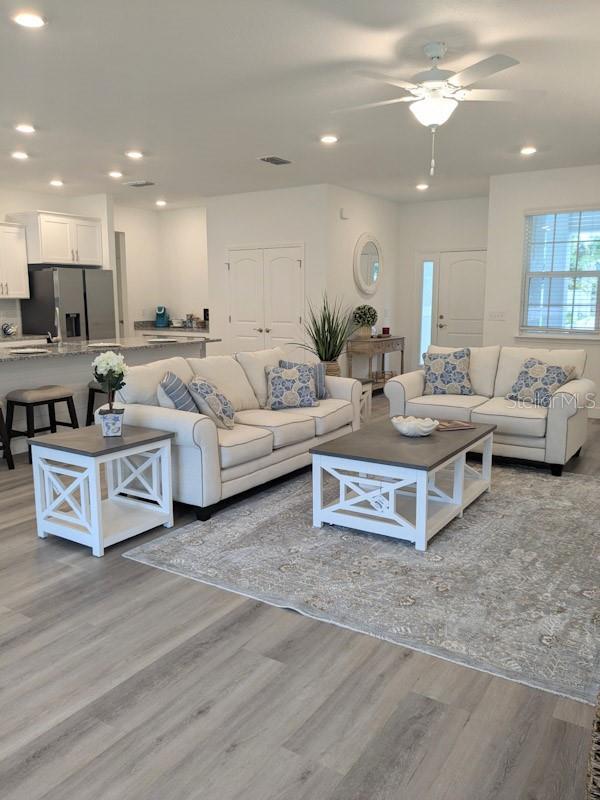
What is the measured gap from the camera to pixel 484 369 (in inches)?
223

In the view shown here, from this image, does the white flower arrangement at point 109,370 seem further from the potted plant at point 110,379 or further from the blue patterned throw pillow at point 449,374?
the blue patterned throw pillow at point 449,374

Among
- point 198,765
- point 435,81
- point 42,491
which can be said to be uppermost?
point 435,81

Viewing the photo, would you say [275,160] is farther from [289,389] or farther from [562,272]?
[562,272]

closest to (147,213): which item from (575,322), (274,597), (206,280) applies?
(206,280)

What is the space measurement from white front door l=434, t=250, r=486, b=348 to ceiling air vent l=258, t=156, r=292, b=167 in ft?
11.7

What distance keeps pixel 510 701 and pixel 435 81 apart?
3035 millimetres

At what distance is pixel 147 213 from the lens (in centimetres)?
974

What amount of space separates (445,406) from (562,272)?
2.83 m

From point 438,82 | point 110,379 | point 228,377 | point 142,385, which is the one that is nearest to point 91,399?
point 228,377

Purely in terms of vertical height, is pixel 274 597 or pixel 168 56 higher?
pixel 168 56

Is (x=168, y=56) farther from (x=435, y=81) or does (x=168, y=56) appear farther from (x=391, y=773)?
(x=391, y=773)

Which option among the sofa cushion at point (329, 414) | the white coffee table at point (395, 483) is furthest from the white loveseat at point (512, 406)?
the white coffee table at point (395, 483)

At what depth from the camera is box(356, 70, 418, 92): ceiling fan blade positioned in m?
3.78

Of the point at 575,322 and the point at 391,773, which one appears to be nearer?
the point at 391,773
